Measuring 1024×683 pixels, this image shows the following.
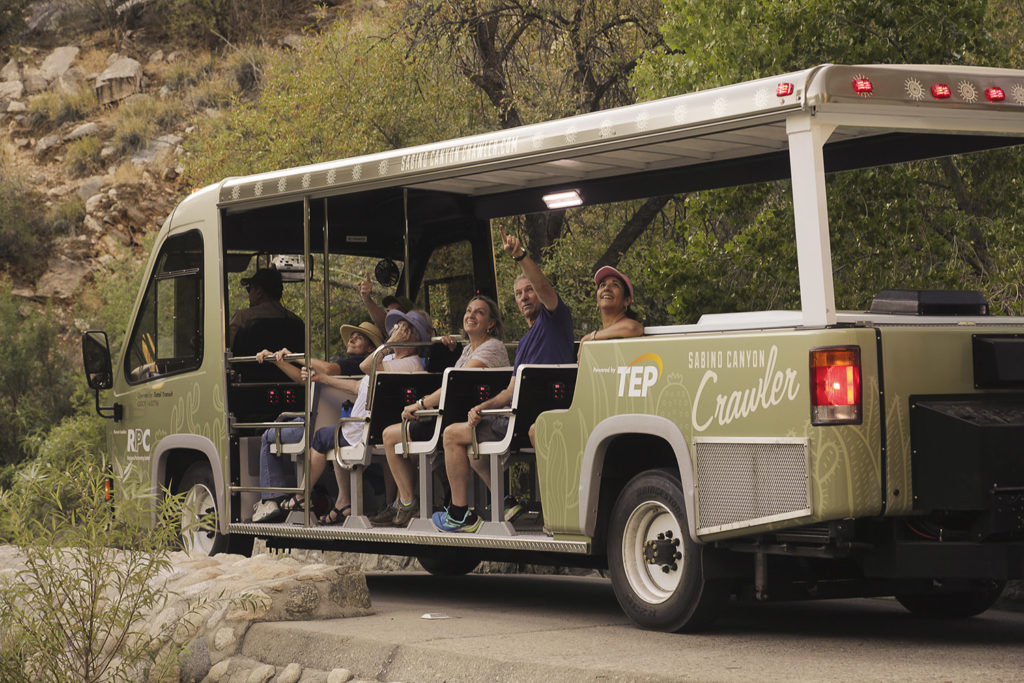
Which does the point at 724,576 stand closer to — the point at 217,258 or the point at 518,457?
the point at 518,457

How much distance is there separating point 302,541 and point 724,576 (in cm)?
417

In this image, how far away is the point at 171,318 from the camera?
10977mm

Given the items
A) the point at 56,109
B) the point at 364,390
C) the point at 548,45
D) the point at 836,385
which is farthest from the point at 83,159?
the point at 836,385

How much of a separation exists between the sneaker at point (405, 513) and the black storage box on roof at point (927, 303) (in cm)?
343

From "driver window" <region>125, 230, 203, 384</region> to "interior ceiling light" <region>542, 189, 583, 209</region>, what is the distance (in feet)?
8.92

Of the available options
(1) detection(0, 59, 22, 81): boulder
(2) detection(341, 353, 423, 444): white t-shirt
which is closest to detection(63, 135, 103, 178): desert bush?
(1) detection(0, 59, 22, 81): boulder

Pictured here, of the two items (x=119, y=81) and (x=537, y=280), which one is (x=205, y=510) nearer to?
(x=537, y=280)

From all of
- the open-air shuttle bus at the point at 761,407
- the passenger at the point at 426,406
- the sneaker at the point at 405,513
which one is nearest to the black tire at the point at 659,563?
the open-air shuttle bus at the point at 761,407

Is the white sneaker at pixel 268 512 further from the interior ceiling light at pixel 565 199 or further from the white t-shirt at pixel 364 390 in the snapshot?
the interior ceiling light at pixel 565 199

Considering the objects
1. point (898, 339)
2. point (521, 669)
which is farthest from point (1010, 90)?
point (521, 669)

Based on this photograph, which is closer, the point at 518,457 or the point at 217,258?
the point at 518,457

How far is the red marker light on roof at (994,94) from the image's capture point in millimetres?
6590

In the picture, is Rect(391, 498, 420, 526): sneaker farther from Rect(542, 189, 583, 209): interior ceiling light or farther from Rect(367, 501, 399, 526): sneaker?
Rect(542, 189, 583, 209): interior ceiling light

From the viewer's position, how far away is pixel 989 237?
1014cm
